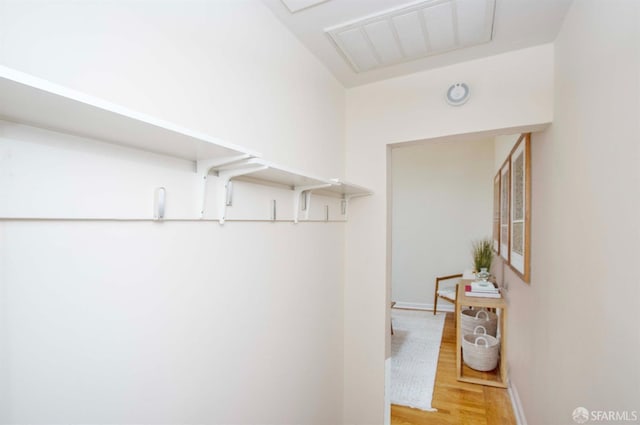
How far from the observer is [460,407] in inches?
90.4

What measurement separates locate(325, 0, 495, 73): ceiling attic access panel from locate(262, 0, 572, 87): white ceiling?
0.11 feet

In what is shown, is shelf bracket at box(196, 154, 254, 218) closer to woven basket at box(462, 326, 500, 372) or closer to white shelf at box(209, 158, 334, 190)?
white shelf at box(209, 158, 334, 190)

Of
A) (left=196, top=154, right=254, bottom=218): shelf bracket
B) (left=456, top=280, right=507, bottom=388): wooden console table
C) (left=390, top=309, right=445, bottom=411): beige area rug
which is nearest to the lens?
(left=196, top=154, right=254, bottom=218): shelf bracket

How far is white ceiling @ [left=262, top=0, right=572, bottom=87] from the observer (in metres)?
1.25

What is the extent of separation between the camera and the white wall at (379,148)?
1.65 m

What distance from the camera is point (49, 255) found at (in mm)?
616

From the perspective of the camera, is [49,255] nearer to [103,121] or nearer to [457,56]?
[103,121]

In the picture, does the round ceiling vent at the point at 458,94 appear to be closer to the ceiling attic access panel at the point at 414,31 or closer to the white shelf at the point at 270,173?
the ceiling attic access panel at the point at 414,31

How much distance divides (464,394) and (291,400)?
1.76 m

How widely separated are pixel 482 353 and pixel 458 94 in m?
2.29

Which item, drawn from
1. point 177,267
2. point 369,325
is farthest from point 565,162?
point 177,267

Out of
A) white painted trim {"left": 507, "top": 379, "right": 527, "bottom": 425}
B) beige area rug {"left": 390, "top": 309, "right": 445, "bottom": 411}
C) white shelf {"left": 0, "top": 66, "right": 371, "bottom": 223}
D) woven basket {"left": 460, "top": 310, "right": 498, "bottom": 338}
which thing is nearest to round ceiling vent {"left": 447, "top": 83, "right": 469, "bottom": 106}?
white shelf {"left": 0, "top": 66, "right": 371, "bottom": 223}

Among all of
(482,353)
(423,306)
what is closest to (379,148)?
(482,353)

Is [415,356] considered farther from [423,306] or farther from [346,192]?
[346,192]
